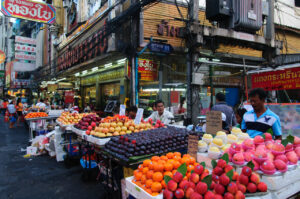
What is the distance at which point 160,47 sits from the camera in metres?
8.72

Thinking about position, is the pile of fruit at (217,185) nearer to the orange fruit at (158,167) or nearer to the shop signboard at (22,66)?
the orange fruit at (158,167)

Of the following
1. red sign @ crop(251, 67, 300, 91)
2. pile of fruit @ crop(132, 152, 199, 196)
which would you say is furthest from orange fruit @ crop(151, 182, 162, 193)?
red sign @ crop(251, 67, 300, 91)

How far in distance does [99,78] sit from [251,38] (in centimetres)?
1130

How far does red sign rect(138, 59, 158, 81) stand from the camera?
10.1m

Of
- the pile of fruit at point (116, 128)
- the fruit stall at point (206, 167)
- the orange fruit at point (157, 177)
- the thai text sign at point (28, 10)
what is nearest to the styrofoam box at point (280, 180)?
the fruit stall at point (206, 167)

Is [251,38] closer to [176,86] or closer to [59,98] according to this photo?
[176,86]

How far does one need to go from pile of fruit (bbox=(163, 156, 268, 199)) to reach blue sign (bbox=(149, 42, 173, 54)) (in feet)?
22.9

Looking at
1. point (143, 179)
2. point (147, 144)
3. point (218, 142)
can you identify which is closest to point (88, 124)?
point (147, 144)

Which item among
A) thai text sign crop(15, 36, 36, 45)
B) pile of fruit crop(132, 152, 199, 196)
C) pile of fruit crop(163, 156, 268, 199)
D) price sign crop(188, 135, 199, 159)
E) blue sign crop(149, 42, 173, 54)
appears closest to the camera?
pile of fruit crop(163, 156, 268, 199)

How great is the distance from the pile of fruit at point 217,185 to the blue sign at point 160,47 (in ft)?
→ 22.9

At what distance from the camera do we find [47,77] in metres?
20.1

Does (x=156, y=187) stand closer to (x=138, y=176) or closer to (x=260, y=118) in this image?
(x=138, y=176)

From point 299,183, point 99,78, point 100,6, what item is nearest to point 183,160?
point 299,183

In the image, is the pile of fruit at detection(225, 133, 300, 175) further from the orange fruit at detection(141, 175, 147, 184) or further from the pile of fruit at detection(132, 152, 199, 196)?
the orange fruit at detection(141, 175, 147, 184)
